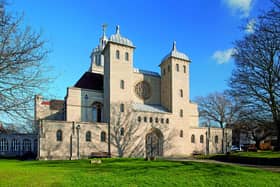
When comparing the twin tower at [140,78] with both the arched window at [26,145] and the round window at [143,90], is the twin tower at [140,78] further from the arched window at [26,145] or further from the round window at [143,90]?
the arched window at [26,145]

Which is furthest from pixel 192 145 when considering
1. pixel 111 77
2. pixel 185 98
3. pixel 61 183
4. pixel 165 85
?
pixel 61 183

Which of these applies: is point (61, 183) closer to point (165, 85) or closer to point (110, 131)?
point (110, 131)

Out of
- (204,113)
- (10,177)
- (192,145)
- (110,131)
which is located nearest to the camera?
(10,177)

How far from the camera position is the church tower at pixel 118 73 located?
3703 centimetres

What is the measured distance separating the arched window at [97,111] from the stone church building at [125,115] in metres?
0.15

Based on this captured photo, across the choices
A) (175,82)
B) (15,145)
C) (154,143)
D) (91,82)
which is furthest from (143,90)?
(15,145)

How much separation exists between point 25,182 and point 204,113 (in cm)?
4537

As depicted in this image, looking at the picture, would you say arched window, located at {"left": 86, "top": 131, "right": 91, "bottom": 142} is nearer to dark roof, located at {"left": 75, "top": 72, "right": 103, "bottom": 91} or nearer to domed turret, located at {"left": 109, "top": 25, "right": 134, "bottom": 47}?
dark roof, located at {"left": 75, "top": 72, "right": 103, "bottom": 91}

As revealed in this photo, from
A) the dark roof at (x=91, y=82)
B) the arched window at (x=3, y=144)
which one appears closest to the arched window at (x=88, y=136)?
the dark roof at (x=91, y=82)

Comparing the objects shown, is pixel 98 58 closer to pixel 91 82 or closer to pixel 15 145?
pixel 91 82

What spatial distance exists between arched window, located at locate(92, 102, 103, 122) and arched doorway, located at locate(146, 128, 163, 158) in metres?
7.92

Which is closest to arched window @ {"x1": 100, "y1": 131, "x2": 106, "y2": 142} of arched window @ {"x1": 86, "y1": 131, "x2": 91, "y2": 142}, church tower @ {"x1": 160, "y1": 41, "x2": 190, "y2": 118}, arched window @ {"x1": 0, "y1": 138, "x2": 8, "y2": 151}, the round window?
arched window @ {"x1": 86, "y1": 131, "x2": 91, "y2": 142}

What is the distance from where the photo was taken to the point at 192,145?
43250 millimetres

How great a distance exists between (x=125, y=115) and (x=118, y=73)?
20.6 feet
